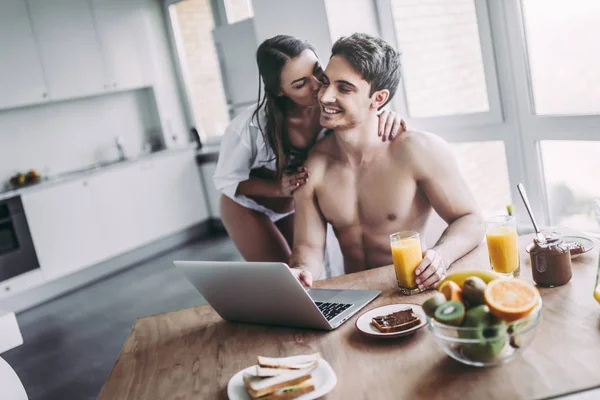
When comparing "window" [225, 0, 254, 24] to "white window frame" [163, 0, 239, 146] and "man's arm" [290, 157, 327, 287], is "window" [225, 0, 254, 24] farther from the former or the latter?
"man's arm" [290, 157, 327, 287]

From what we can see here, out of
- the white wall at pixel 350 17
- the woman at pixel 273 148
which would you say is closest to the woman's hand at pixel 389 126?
the woman at pixel 273 148

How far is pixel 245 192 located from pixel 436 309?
162 centimetres

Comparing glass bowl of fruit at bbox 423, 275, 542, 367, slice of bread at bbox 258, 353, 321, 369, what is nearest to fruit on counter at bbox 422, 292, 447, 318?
glass bowl of fruit at bbox 423, 275, 542, 367

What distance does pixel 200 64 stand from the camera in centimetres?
568

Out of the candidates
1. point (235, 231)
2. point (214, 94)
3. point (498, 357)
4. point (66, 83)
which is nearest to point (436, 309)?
point (498, 357)

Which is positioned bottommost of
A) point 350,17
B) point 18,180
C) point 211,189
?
point 211,189

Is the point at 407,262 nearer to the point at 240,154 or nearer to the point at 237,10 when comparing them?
the point at 240,154

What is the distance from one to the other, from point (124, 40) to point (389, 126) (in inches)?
164

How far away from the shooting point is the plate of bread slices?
3.10 feet

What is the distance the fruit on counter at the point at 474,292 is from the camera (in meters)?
0.93

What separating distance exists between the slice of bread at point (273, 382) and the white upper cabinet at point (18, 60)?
13.8ft

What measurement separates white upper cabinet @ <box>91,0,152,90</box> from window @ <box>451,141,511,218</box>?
340 cm

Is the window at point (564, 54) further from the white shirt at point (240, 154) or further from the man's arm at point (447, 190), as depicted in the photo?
the white shirt at point (240, 154)

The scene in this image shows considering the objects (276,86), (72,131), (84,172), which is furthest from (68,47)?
(276,86)
